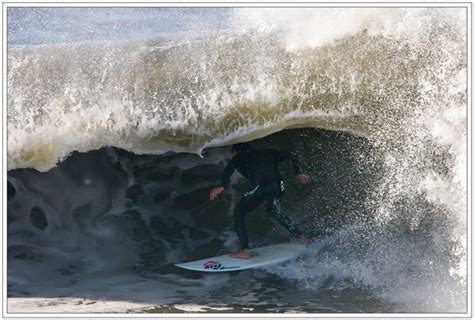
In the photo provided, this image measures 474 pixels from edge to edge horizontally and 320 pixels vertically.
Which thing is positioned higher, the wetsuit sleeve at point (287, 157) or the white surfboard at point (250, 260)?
the wetsuit sleeve at point (287, 157)

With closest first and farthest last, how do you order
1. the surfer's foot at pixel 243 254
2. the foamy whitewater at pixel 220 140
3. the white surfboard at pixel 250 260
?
the foamy whitewater at pixel 220 140, the white surfboard at pixel 250 260, the surfer's foot at pixel 243 254

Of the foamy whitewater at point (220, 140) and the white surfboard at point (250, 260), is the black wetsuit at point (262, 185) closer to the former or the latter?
the white surfboard at point (250, 260)

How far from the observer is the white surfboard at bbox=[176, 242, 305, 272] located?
530 centimetres

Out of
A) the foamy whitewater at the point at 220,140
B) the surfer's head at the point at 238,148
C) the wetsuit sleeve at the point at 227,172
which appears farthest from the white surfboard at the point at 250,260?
the surfer's head at the point at 238,148

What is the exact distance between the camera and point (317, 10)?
579 centimetres

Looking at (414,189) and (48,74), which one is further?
(48,74)

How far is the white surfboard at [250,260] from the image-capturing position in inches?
209

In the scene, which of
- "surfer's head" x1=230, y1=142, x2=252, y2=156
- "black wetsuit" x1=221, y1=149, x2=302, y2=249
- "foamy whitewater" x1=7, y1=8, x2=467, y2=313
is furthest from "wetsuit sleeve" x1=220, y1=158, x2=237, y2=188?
"foamy whitewater" x1=7, y1=8, x2=467, y2=313

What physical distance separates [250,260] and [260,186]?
777 mm

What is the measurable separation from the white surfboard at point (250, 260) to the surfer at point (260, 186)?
84mm

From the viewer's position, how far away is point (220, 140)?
19.9 feet

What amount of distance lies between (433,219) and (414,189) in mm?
356
